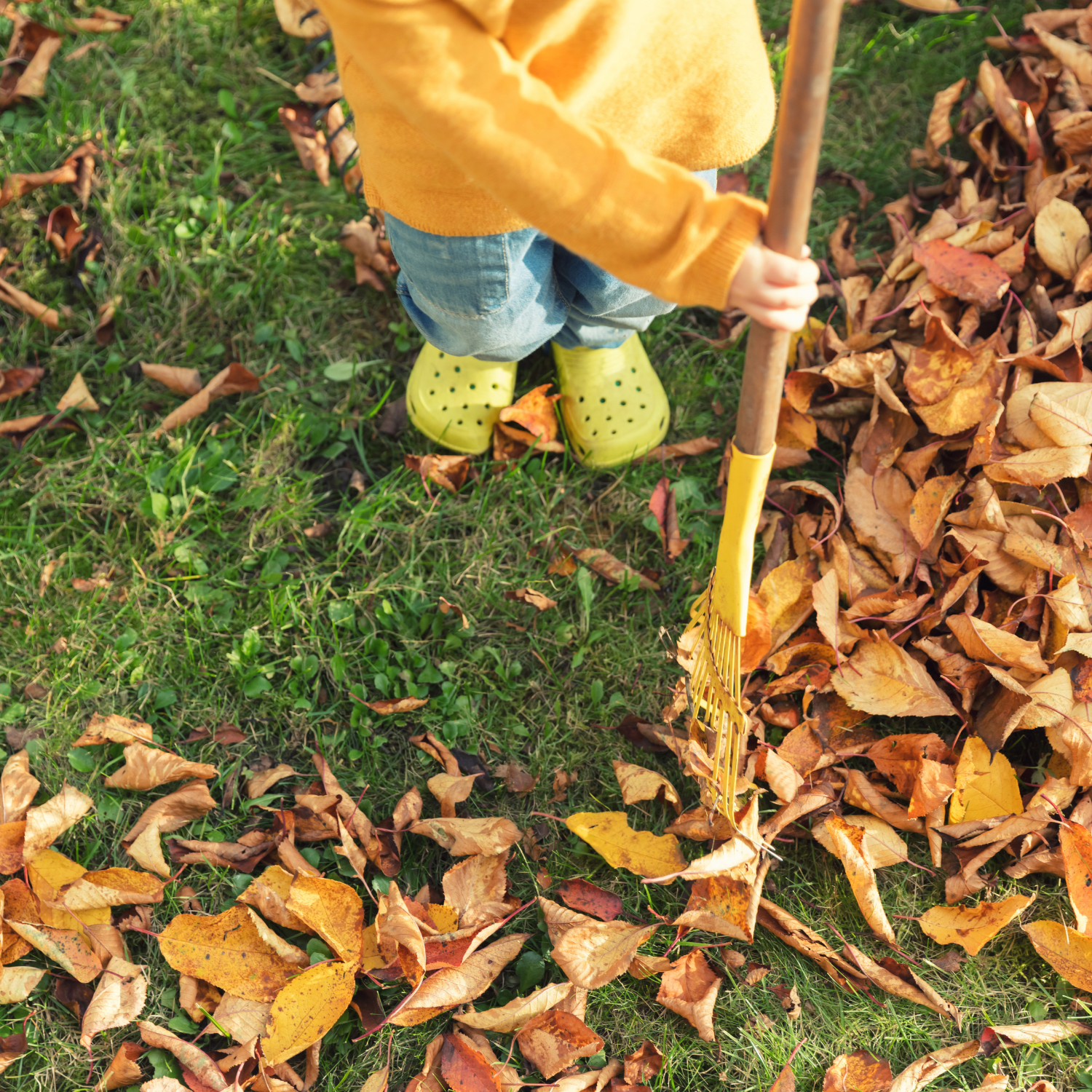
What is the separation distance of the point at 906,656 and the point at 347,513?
3.69 feet

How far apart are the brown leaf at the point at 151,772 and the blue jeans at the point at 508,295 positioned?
0.91 meters

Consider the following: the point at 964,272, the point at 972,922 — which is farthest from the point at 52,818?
the point at 964,272

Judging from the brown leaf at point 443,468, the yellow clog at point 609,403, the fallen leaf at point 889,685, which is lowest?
the fallen leaf at point 889,685

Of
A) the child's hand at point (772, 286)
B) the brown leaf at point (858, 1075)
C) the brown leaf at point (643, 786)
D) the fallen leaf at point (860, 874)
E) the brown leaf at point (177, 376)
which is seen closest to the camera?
the child's hand at point (772, 286)

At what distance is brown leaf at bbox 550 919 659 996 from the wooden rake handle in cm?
92

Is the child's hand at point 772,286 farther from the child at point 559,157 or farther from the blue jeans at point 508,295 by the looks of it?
the blue jeans at point 508,295

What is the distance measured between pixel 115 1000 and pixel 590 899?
0.79 meters

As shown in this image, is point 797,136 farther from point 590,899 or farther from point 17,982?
point 17,982

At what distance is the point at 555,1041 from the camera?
1.49 meters

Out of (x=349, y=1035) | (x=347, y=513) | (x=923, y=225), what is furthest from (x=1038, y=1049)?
(x=923, y=225)

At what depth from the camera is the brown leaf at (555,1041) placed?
4.84 ft

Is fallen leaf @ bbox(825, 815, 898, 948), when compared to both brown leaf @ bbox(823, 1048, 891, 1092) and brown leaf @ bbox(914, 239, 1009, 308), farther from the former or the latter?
brown leaf @ bbox(914, 239, 1009, 308)

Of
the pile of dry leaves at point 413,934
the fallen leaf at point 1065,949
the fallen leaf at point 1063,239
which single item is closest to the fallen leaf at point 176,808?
the pile of dry leaves at point 413,934

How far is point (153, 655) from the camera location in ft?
6.14
